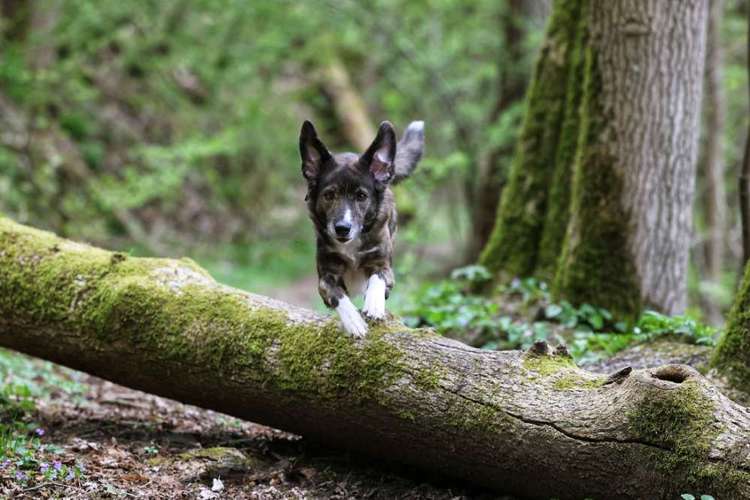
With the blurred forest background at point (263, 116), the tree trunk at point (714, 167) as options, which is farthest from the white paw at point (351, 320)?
the tree trunk at point (714, 167)

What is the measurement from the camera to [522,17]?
1420cm

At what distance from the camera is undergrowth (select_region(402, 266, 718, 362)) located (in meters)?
6.98

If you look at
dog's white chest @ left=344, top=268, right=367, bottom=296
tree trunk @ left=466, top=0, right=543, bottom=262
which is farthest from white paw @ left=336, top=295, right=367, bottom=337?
tree trunk @ left=466, top=0, right=543, bottom=262

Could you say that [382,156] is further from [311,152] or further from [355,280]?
[355,280]

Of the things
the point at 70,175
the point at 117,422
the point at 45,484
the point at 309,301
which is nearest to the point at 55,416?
the point at 117,422

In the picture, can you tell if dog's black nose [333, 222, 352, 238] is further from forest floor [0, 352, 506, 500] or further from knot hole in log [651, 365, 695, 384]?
knot hole in log [651, 365, 695, 384]

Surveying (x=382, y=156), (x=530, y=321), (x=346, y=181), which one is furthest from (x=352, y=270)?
(x=530, y=321)

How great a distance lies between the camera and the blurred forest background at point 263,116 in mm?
14547

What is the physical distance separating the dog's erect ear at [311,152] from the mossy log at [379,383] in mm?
1065

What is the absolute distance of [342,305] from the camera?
219 inches

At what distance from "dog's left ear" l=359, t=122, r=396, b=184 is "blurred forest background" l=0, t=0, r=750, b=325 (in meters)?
5.30

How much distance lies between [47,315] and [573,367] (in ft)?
13.7

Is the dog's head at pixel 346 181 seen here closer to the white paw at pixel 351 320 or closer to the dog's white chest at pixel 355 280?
the dog's white chest at pixel 355 280

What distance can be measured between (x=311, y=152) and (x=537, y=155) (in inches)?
174
